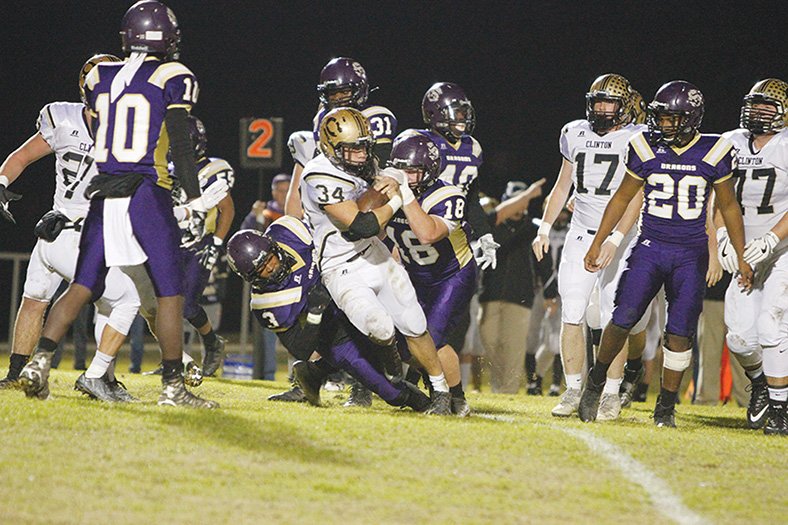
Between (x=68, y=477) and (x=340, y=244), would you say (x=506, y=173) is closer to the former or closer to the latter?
(x=340, y=244)

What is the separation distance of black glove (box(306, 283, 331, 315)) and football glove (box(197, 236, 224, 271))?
2.02 metres

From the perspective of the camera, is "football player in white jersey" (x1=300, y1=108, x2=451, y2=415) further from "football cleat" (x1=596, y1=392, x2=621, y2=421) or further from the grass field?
"football cleat" (x1=596, y1=392, x2=621, y2=421)

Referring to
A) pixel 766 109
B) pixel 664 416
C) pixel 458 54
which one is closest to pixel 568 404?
pixel 664 416

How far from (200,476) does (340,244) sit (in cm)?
229

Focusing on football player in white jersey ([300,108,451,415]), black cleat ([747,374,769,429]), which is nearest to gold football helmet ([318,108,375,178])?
football player in white jersey ([300,108,451,415])

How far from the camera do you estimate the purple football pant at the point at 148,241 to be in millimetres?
5730

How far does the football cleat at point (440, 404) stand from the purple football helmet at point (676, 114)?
6.27 ft

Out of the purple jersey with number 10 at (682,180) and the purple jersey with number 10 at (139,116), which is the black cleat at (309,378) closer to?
the purple jersey with number 10 at (139,116)

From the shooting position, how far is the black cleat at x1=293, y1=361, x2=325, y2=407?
6707 millimetres

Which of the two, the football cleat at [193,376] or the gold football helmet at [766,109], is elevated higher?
the gold football helmet at [766,109]

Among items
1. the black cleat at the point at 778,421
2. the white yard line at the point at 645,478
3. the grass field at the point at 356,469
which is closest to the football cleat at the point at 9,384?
the grass field at the point at 356,469

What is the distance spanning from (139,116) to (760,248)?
11.6ft

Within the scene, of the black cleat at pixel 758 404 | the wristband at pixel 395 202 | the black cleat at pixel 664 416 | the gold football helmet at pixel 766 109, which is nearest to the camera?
the wristband at pixel 395 202

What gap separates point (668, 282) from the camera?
6570 mm
